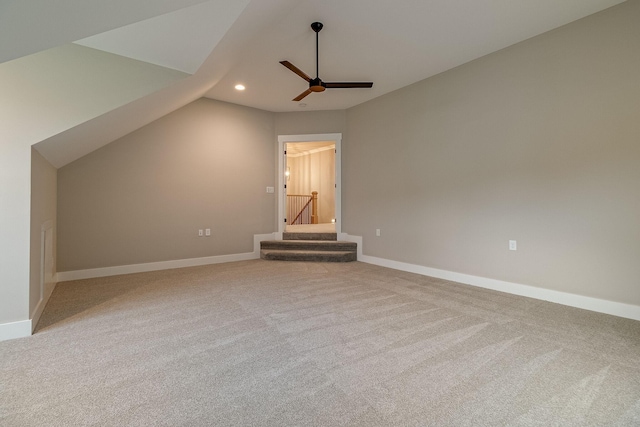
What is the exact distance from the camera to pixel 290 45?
3.38 meters

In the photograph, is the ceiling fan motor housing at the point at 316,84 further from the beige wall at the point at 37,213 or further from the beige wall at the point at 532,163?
the beige wall at the point at 37,213

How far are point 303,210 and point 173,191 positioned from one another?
5.55m

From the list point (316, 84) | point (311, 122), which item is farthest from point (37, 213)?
point (311, 122)

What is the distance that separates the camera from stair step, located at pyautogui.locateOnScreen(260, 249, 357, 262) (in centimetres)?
523

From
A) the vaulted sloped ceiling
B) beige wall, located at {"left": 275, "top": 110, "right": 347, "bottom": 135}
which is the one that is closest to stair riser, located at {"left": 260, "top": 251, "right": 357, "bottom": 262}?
beige wall, located at {"left": 275, "top": 110, "right": 347, "bottom": 135}

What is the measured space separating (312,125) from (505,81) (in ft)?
10.8

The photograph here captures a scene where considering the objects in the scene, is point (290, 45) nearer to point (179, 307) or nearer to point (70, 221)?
point (179, 307)

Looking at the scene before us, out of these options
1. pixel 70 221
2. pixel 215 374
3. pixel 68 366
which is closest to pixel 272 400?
pixel 215 374

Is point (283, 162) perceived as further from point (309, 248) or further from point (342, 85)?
point (342, 85)

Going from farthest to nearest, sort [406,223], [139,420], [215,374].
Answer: [406,223]
[215,374]
[139,420]

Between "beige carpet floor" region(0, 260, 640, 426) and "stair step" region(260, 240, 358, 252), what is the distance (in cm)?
220

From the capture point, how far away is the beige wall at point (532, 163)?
2.75 m

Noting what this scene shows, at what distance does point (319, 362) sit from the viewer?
1.89m

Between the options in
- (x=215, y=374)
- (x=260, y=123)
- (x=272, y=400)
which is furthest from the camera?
(x=260, y=123)
